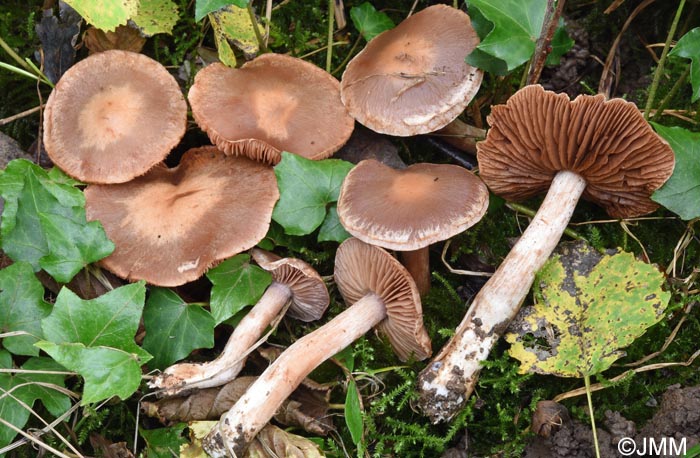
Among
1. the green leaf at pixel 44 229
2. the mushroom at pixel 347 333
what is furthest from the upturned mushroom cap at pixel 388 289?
the green leaf at pixel 44 229

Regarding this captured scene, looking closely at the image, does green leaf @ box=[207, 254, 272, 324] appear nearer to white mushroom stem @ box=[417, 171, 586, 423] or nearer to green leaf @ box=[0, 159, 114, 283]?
green leaf @ box=[0, 159, 114, 283]

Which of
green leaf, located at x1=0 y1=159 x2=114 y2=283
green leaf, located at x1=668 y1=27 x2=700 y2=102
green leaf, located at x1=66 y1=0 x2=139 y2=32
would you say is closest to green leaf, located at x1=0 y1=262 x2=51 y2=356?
green leaf, located at x1=0 y1=159 x2=114 y2=283

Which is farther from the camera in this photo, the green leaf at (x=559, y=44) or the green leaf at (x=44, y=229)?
the green leaf at (x=559, y=44)

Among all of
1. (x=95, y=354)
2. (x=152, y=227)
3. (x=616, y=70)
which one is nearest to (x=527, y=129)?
(x=616, y=70)

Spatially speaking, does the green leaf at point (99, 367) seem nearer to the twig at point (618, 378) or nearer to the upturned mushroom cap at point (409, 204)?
the upturned mushroom cap at point (409, 204)

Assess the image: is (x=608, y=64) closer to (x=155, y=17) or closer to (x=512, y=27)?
(x=512, y=27)

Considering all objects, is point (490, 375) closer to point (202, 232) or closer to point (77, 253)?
point (202, 232)
